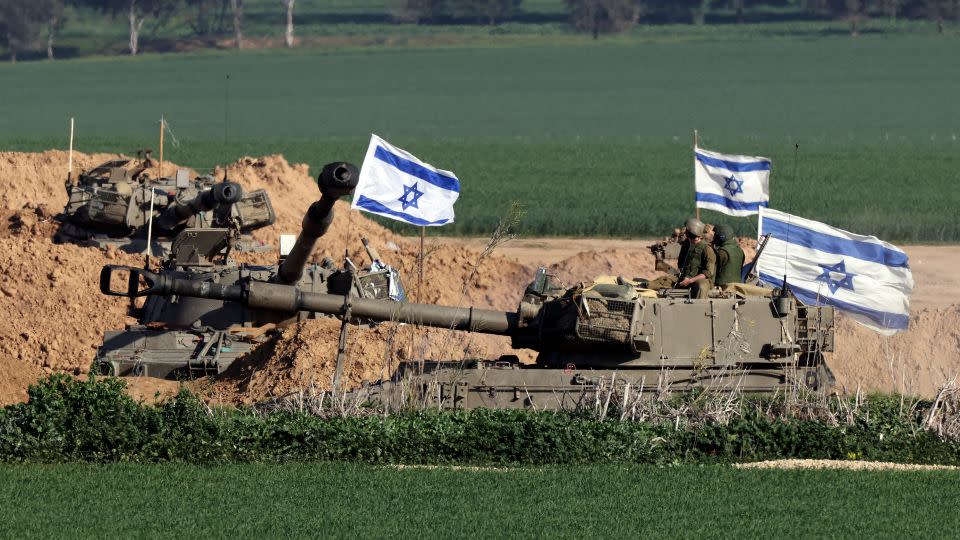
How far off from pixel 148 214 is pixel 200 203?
4.48m

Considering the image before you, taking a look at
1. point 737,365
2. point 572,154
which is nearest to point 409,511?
point 737,365

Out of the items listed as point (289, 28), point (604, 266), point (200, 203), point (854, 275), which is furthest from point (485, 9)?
point (854, 275)

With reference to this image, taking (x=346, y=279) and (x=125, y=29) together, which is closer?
Answer: (x=346, y=279)

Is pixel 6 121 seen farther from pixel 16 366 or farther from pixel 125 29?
pixel 16 366

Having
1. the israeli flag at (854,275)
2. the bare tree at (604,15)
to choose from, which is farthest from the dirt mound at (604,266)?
the bare tree at (604,15)

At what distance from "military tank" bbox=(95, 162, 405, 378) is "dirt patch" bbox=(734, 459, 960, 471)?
682 cm

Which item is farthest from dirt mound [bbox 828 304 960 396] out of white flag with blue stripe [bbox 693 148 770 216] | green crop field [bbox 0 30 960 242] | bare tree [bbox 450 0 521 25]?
bare tree [bbox 450 0 521 25]

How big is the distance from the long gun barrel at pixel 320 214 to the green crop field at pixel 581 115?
22.7m

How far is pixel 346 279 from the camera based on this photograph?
30.0 m

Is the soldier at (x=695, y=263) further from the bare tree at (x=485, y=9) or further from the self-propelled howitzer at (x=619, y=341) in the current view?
the bare tree at (x=485, y=9)

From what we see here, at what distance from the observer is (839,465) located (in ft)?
78.0

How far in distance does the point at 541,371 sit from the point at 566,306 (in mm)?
900

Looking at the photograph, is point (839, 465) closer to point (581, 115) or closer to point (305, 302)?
point (305, 302)

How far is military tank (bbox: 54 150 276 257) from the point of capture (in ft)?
118
